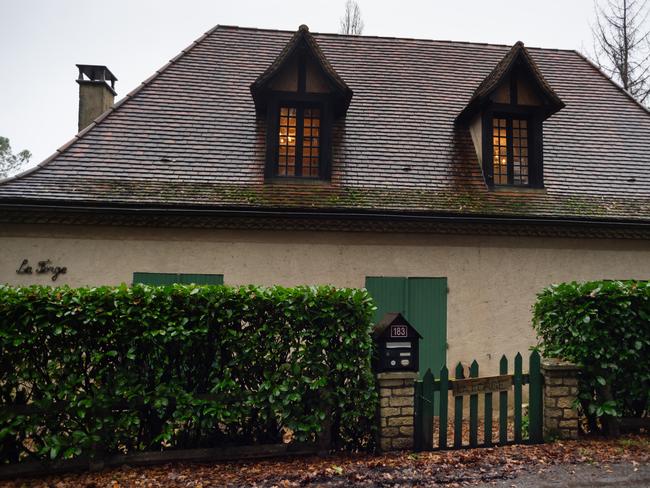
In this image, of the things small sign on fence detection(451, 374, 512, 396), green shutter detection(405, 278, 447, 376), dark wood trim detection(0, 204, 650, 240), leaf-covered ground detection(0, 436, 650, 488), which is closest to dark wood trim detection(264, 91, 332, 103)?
dark wood trim detection(0, 204, 650, 240)

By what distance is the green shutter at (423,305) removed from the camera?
8.49 m

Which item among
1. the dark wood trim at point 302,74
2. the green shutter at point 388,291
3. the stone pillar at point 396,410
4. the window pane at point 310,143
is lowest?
the stone pillar at point 396,410

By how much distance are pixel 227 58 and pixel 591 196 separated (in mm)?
10081

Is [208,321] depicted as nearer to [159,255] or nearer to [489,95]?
[159,255]

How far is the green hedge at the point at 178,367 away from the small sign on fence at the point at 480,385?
4.06 ft

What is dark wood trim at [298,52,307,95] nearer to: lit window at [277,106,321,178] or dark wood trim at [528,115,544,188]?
lit window at [277,106,321,178]

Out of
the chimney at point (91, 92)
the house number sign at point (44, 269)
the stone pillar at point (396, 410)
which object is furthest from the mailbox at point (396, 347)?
the chimney at point (91, 92)

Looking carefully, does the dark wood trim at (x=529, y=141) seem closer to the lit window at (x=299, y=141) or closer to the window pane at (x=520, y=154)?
the window pane at (x=520, y=154)

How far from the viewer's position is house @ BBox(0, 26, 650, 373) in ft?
26.6

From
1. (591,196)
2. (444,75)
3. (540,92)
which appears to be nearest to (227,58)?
(444,75)

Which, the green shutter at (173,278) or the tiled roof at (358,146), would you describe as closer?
the green shutter at (173,278)

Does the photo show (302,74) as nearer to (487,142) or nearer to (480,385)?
(487,142)

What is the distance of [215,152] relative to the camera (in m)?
9.34

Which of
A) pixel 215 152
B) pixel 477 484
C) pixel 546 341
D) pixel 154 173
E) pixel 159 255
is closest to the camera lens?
pixel 477 484
